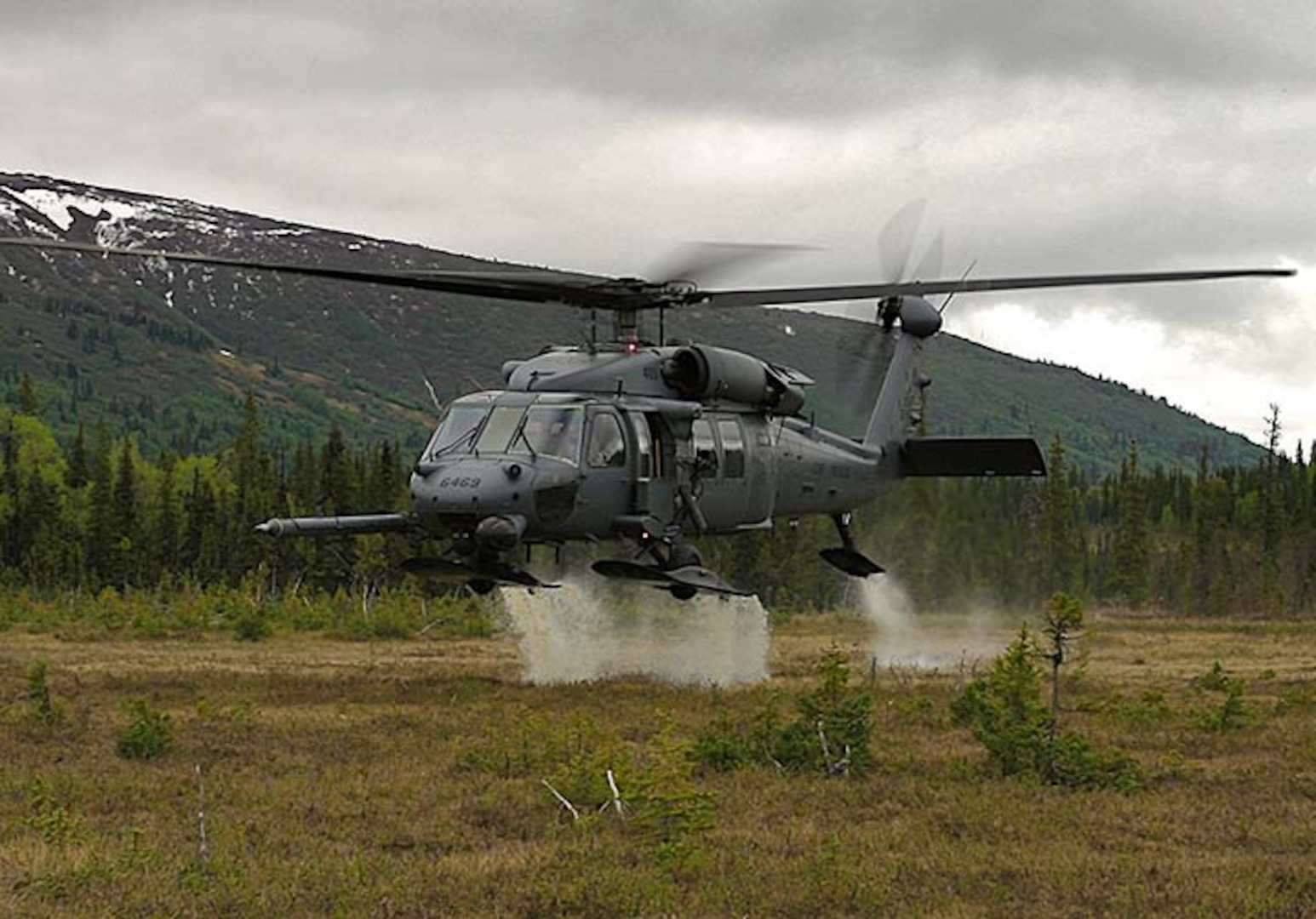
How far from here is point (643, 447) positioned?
22766 millimetres

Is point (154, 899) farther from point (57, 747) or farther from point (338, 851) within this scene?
point (57, 747)

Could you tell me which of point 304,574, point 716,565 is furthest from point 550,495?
point 304,574

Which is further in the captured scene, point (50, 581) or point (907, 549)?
point (50, 581)

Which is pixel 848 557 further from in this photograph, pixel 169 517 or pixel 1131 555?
pixel 1131 555

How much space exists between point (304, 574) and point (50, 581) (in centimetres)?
1570

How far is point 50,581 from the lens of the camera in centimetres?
7994

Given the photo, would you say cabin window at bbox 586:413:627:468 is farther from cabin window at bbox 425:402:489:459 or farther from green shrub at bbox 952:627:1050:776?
green shrub at bbox 952:627:1050:776

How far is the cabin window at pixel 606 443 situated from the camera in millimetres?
22234

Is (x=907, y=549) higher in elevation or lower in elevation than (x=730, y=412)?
lower

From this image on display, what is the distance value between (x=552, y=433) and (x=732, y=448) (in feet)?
12.0

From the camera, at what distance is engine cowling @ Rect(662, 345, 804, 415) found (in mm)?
23875

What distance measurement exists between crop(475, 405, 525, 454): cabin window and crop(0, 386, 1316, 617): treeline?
21.1 metres

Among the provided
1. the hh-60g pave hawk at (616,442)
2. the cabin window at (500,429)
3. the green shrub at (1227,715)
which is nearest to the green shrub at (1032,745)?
the green shrub at (1227,715)

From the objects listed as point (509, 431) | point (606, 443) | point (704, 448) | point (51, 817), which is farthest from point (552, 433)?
point (51, 817)
